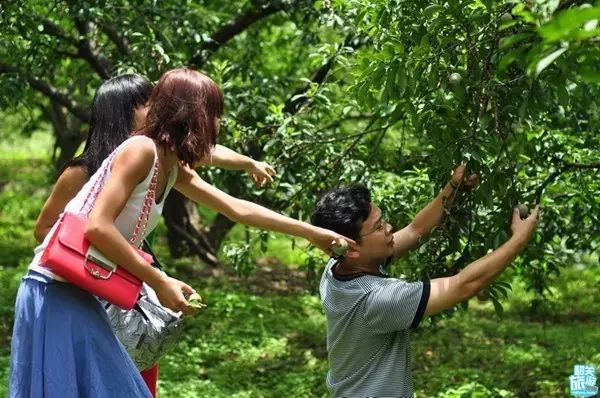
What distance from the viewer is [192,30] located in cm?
692

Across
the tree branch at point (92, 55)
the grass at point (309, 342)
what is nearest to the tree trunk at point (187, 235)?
the grass at point (309, 342)

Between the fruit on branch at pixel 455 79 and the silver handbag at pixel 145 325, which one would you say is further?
the silver handbag at pixel 145 325

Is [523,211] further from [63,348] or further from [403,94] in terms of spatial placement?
[63,348]

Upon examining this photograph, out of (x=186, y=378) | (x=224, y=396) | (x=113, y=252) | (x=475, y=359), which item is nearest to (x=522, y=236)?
(x=113, y=252)

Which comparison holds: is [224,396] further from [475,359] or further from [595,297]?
[595,297]

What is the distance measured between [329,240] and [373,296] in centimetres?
23

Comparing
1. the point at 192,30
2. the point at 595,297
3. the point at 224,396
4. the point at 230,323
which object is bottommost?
the point at 224,396

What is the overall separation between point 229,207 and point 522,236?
39.6 inches

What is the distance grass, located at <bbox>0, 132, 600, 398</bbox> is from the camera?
6.15 meters

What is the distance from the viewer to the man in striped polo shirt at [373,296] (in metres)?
3.02

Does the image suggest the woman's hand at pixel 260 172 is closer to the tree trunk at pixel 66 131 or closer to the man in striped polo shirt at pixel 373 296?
the man in striped polo shirt at pixel 373 296

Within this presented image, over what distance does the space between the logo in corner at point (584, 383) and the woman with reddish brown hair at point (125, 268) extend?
4.70ft

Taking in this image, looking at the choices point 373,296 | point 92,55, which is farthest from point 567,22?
point 92,55

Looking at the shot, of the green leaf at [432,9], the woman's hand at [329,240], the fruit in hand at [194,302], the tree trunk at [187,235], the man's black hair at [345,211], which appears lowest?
the fruit in hand at [194,302]
